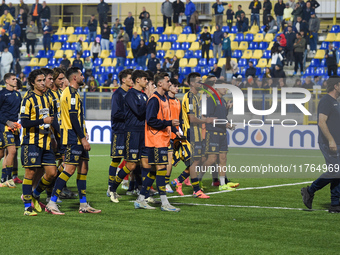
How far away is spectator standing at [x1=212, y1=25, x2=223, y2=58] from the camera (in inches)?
1023

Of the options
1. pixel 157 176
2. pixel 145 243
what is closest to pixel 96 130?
pixel 157 176

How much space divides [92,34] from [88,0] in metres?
1.81

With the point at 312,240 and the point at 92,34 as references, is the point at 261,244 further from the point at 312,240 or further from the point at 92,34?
the point at 92,34

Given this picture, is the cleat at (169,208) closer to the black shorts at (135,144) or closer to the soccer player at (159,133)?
the soccer player at (159,133)

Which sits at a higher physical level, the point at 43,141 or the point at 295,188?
the point at 43,141

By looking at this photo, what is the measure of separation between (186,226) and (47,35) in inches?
975

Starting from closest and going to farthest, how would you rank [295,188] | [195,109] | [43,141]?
[43,141] → [195,109] → [295,188]

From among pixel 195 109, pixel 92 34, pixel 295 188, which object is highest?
pixel 92 34

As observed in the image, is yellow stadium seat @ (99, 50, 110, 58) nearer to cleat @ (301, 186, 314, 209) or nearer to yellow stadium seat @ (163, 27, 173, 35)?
yellow stadium seat @ (163, 27, 173, 35)

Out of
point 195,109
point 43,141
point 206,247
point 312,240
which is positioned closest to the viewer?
point 206,247

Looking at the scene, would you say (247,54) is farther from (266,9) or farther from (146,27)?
(146,27)

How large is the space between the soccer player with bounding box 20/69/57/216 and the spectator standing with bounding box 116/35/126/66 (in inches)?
Result: 765

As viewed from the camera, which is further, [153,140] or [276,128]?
[276,128]

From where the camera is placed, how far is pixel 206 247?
6195 mm
